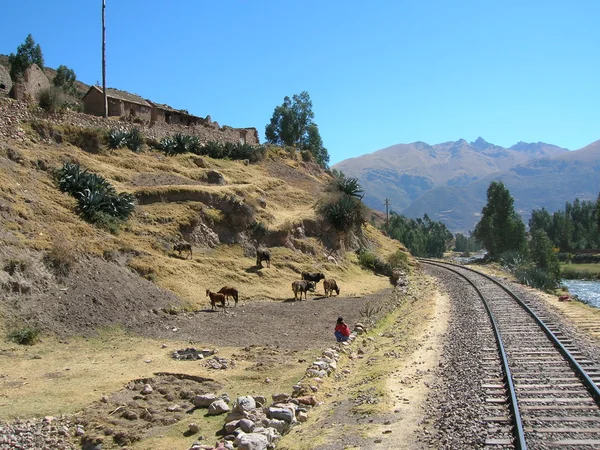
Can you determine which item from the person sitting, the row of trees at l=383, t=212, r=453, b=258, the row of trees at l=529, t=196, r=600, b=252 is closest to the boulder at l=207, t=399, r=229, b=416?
the person sitting

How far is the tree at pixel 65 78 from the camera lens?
65.2 meters

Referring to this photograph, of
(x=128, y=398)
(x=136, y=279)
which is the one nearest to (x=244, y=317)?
(x=136, y=279)

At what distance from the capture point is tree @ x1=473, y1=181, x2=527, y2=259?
73.6 meters

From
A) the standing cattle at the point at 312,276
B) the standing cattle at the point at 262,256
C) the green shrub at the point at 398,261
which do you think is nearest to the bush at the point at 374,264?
the green shrub at the point at 398,261

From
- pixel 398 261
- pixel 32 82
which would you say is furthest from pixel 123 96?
pixel 398 261

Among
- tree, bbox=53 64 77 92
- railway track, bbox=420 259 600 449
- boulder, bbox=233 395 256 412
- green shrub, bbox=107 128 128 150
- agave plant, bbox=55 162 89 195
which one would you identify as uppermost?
tree, bbox=53 64 77 92

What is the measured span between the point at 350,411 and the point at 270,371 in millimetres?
4065

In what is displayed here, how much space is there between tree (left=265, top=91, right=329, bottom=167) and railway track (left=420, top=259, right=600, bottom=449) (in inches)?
2230

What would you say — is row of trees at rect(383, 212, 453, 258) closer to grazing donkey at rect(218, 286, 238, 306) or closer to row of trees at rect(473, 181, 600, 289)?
row of trees at rect(473, 181, 600, 289)

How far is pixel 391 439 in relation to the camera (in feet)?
26.5

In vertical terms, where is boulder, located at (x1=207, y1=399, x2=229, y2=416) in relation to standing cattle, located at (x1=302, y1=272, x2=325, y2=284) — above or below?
below

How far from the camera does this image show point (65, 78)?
69.8 metres

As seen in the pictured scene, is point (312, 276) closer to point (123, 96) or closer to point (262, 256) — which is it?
point (262, 256)

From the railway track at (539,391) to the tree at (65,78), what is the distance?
6299cm
